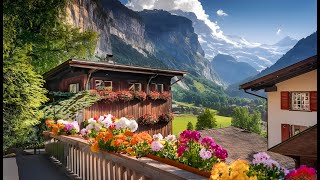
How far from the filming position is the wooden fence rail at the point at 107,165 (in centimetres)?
276

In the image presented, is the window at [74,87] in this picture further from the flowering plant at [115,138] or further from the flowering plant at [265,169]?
the flowering plant at [265,169]

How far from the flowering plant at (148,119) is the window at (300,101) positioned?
7.52 meters

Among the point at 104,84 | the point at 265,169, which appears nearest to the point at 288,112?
the point at 104,84

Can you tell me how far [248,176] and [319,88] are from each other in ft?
2.77

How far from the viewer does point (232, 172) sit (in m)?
2.06

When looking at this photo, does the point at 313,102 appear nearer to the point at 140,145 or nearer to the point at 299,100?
the point at 299,100

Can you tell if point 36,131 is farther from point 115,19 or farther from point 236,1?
point 115,19

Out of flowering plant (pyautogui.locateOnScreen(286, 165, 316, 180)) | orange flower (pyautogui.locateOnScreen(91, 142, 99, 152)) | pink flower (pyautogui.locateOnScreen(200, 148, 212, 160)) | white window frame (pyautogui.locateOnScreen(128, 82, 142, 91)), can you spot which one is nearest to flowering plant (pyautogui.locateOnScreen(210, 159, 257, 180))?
flowering plant (pyautogui.locateOnScreen(286, 165, 316, 180))

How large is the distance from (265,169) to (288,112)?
18489mm

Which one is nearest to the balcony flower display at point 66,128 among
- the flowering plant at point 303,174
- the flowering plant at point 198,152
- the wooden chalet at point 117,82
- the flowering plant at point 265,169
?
the flowering plant at point 198,152

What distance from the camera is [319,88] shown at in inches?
96.1

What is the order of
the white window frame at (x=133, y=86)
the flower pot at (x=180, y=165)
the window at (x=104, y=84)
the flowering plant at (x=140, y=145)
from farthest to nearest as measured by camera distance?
the white window frame at (x=133, y=86)
the window at (x=104, y=84)
the flowering plant at (x=140, y=145)
the flower pot at (x=180, y=165)

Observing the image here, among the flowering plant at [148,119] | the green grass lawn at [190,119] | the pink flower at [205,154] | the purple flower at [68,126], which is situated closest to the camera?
the pink flower at [205,154]

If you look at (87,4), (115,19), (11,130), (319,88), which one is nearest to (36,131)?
(11,130)
